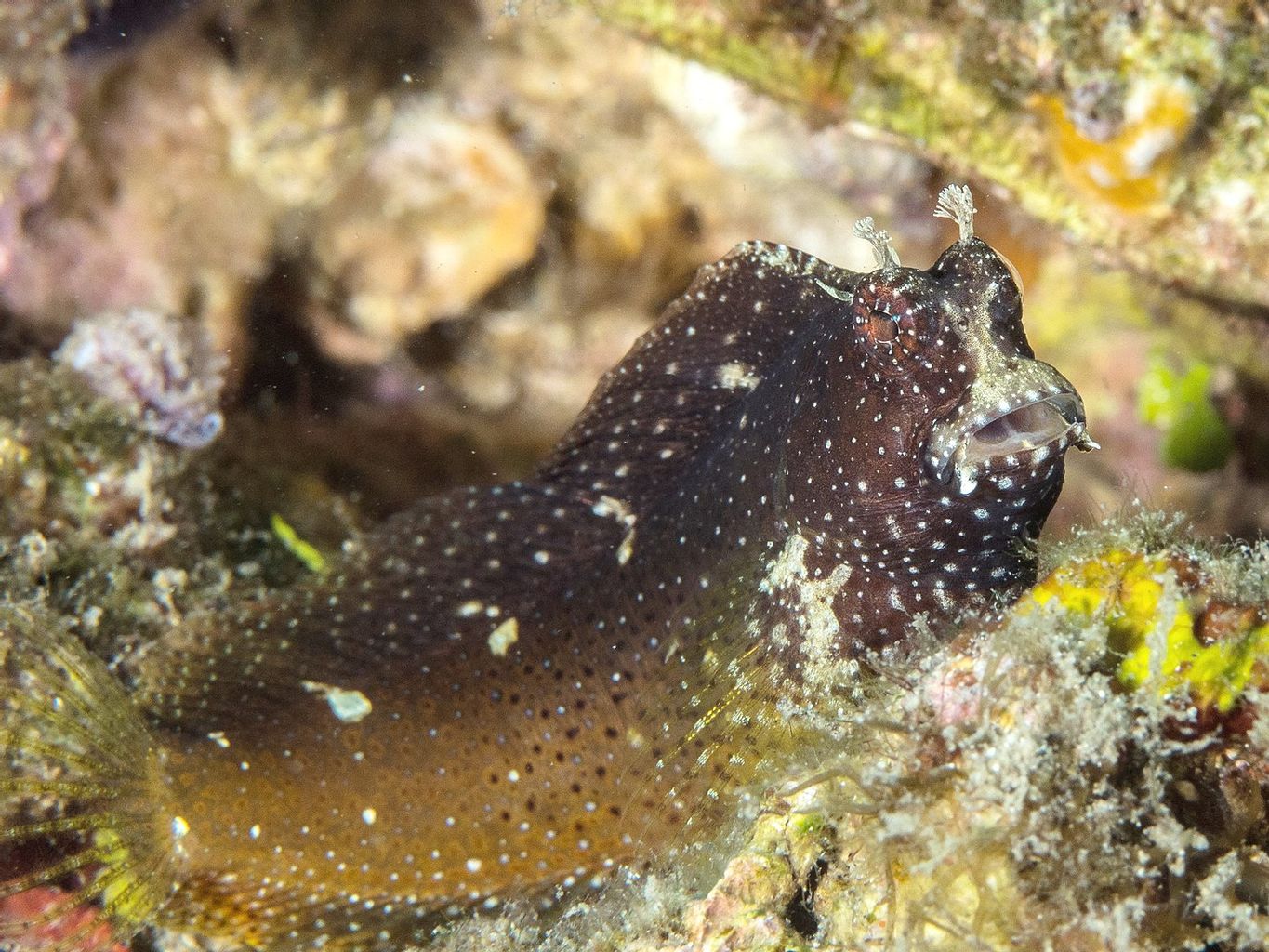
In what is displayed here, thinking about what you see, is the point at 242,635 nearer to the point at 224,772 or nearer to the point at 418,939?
the point at 224,772

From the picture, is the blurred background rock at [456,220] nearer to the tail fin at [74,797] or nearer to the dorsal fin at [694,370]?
the dorsal fin at [694,370]

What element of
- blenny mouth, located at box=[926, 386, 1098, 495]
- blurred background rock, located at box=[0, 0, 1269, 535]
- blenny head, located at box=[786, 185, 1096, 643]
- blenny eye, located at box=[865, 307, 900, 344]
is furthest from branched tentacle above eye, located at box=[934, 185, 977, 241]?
blurred background rock, located at box=[0, 0, 1269, 535]

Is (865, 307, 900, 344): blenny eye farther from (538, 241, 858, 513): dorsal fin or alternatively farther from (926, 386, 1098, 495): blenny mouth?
(538, 241, 858, 513): dorsal fin

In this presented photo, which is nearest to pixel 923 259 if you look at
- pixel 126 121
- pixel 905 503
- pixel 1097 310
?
pixel 1097 310

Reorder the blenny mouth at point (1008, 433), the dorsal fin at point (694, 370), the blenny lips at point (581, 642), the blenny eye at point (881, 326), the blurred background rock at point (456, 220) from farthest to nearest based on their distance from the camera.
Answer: the blurred background rock at point (456, 220), the dorsal fin at point (694, 370), the blenny lips at point (581, 642), the blenny eye at point (881, 326), the blenny mouth at point (1008, 433)

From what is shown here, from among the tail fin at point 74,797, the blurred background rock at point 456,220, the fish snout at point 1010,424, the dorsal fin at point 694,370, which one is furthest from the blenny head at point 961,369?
the tail fin at point 74,797

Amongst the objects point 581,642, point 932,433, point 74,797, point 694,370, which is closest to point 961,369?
point 932,433
